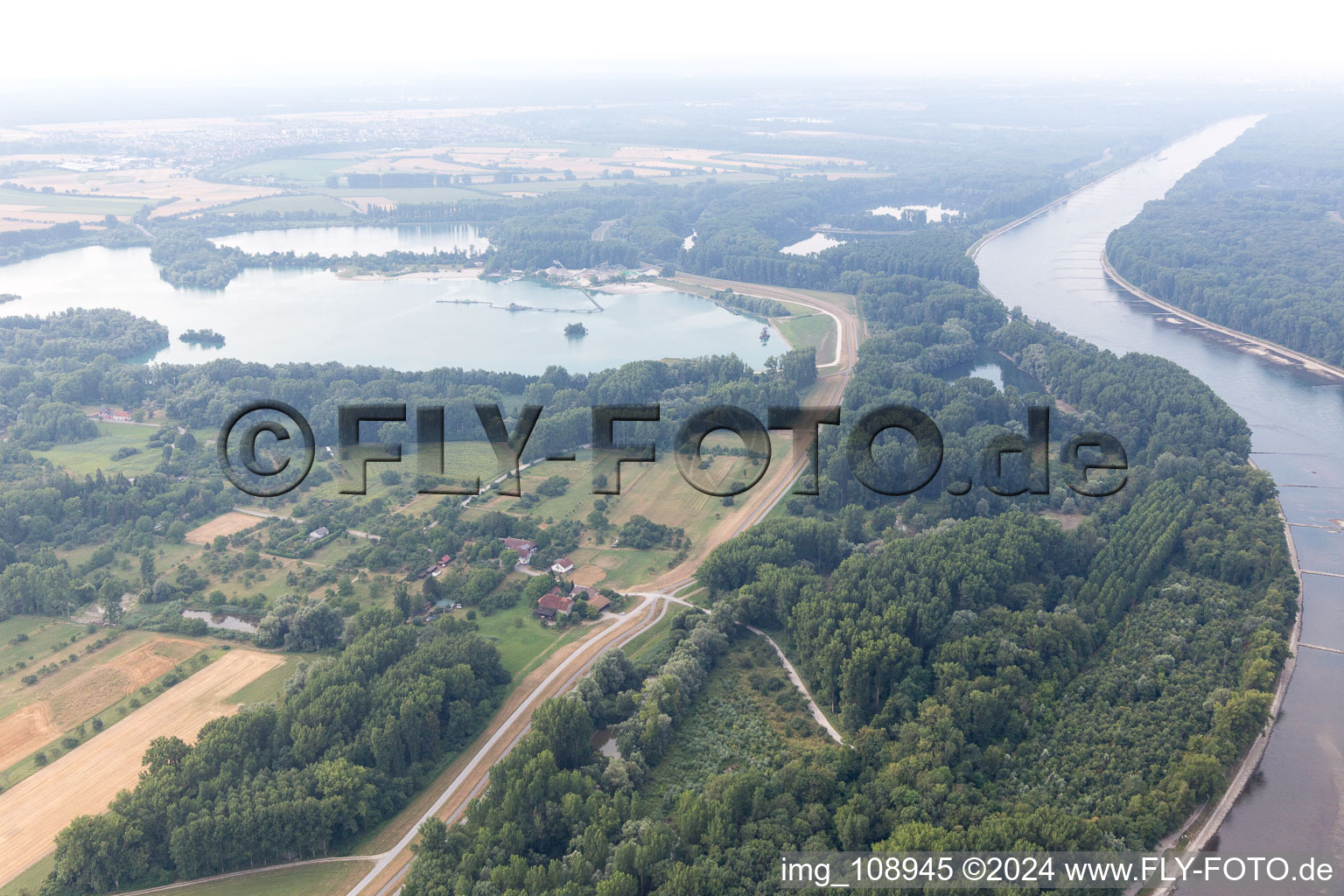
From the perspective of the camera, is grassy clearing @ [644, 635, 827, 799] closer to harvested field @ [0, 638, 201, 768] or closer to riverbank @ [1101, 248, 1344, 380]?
harvested field @ [0, 638, 201, 768]

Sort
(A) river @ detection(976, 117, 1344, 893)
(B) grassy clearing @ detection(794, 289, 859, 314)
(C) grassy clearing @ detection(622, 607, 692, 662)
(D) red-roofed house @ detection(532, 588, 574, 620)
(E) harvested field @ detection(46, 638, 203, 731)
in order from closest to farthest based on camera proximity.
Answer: (A) river @ detection(976, 117, 1344, 893), (E) harvested field @ detection(46, 638, 203, 731), (C) grassy clearing @ detection(622, 607, 692, 662), (D) red-roofed house @ detection(532, 588, 574, 620), (B) grassy clearing @ detection(794, 289, 859, 314)

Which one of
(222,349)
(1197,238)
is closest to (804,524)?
(222,349)

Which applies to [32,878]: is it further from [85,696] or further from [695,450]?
[695,450]

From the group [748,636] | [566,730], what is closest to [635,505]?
[748,636]

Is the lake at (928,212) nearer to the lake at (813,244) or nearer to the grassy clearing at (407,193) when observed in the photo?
the lake at (813,244)

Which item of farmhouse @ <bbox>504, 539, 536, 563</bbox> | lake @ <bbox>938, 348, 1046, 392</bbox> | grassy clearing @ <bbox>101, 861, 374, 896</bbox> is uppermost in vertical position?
lake @ <bbox>938, 348, 1046, 392</bbox>

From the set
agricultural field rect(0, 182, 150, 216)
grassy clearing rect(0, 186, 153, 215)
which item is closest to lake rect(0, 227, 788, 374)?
agricultural field rect(0, 182, 150, 216)
